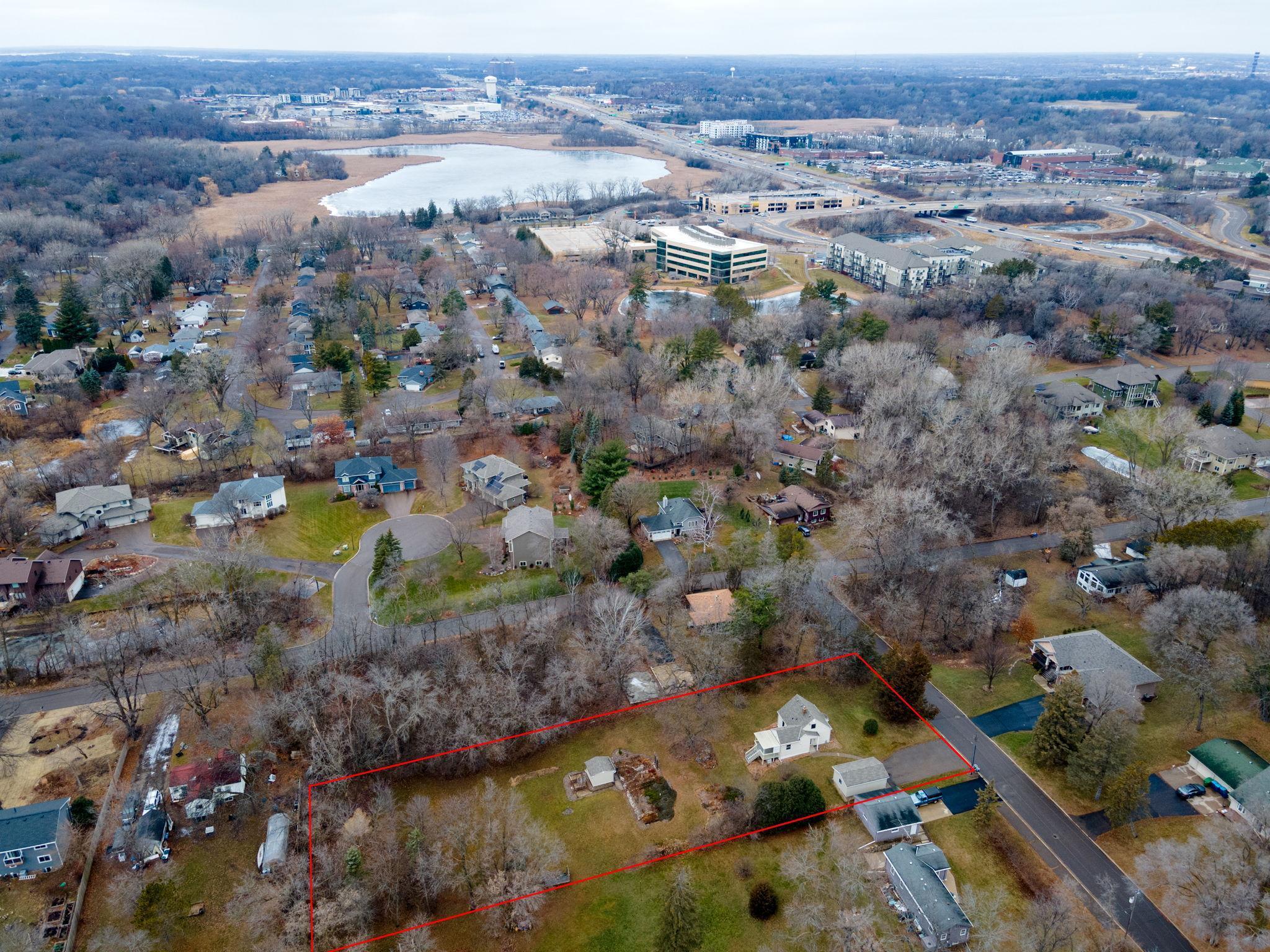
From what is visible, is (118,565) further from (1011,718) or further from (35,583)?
(1011,718)

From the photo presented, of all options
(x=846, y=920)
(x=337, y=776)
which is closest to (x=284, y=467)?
(x=337, y=776)

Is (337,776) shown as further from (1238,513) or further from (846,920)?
(1238,513)

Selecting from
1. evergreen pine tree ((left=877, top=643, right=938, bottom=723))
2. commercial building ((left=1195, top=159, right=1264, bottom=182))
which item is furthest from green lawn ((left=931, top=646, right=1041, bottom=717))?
commercial building ((left=1195, top=159, right=1264, bottom=182))

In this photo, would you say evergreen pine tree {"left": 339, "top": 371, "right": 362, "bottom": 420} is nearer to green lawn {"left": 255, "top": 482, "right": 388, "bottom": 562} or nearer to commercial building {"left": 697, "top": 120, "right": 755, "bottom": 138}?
green lawn {"left": 255, "top": 482, "right": 388, "bottom": 562}

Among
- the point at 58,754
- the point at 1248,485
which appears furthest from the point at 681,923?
the point at 1248,485

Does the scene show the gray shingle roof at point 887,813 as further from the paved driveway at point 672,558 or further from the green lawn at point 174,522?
the green lawn at point 174,522

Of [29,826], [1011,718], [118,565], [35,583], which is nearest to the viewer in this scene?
[29,826]
